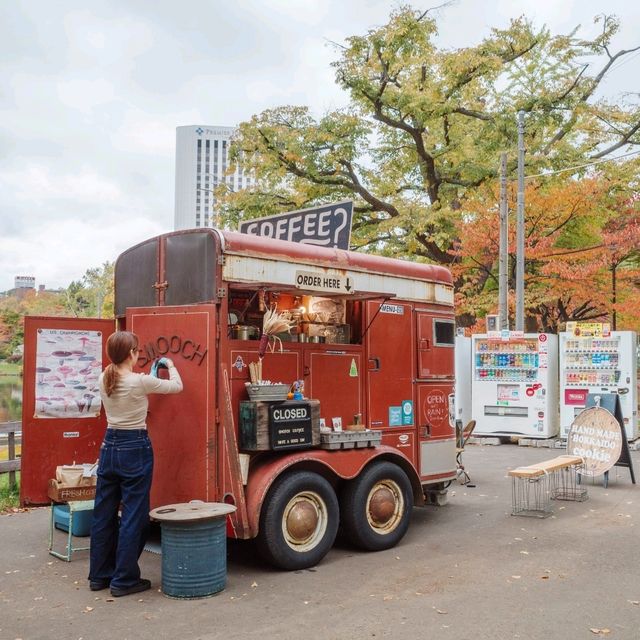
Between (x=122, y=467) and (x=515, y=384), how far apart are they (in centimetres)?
1124

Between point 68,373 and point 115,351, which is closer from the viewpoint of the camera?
point 115,351

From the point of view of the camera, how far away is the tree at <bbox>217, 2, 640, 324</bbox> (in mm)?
19375

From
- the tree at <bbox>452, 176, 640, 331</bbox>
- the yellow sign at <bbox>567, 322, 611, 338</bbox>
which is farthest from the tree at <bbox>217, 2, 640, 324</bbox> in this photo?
the yellow sign at <bbox>567, 322, 611, 338</bbox>

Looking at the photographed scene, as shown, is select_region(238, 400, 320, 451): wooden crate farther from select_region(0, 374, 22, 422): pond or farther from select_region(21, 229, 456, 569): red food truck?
select_region(0, 374, 22, 422): pond

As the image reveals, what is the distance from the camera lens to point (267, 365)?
6578 mm

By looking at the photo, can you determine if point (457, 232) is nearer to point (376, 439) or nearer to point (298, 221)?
point (298, 221)

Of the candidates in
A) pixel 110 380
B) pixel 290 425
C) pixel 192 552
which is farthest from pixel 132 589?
pixel 290 425

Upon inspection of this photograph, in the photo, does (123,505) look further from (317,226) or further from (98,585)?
(317,226)

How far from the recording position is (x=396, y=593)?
553 cm

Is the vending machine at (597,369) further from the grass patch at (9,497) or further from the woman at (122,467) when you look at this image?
the woman at (122,467)

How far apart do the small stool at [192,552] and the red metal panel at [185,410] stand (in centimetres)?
55

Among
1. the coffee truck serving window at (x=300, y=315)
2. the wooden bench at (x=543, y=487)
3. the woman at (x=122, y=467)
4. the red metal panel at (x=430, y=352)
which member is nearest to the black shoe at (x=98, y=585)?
the woman at (x=122, y=467)

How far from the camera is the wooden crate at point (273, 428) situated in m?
6.07

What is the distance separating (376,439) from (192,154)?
11294 centimetres
